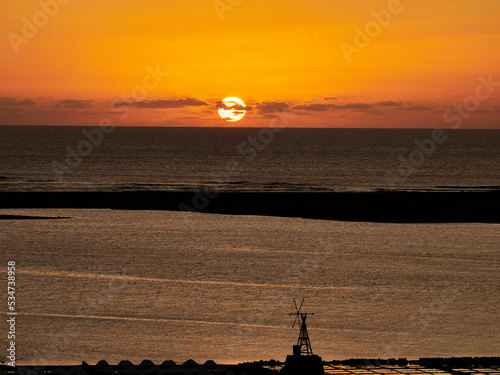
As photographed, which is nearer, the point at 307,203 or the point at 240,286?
the point at 240,286

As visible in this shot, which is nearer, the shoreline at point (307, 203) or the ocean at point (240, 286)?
the ocean at point (240, 286)

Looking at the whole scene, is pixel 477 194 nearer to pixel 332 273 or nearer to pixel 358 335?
pixel 332 273

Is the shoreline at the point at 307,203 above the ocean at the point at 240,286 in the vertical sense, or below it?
above

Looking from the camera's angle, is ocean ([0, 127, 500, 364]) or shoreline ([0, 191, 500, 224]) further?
shoreline ([0, 191, 500, 224])

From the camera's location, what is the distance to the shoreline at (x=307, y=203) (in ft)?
297

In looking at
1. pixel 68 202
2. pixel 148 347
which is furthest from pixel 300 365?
pixel 68 202

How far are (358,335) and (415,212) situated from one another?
56.2 m

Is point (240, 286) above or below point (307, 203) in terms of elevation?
below

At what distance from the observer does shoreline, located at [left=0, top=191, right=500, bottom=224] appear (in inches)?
3565

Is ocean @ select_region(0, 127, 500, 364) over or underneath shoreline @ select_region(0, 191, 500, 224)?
underneath

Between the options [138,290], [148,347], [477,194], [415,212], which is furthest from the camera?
[477,194]

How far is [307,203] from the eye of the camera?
101 m

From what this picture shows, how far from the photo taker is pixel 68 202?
99.1m

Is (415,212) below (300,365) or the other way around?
the other way around
